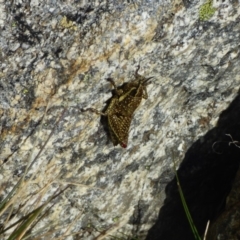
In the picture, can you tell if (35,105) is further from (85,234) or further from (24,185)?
(85,234)

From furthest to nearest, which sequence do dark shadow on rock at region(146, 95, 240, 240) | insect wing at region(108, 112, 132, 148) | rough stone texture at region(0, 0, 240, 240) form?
1. dark shadow on rock at region(146, 95, 240, 240)
2. insect wing at region(108, 112, 132, 148)
3. rough stone texture at region(0, 0, 240, 240)

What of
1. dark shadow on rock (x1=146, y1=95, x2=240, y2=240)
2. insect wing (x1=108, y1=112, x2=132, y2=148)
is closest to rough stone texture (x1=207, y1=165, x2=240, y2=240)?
dark shadow on rock (x1=146, y1=95, x2=240, y2=240)

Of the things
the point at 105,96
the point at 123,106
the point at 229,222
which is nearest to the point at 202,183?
the point at 229,222

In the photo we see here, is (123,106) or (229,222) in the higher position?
(123,106)

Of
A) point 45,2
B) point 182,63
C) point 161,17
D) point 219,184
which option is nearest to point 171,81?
point 182,63

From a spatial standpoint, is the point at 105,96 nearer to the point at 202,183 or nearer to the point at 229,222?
the point at 229,222

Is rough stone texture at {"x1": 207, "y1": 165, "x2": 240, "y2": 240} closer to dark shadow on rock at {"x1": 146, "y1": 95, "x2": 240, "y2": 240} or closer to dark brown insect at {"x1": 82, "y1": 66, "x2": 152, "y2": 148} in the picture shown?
dark shadow on rock at {"x1": 146, "y1": 95, "x2": 240, "y2": 240}

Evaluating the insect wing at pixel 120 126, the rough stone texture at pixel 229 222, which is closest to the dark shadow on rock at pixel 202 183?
the rough stone texture at pixel 229 222
